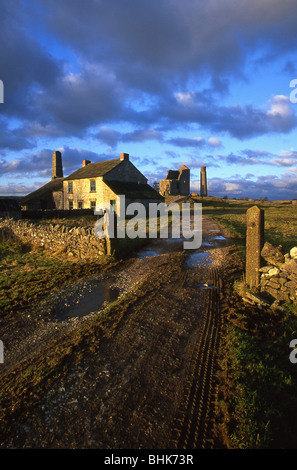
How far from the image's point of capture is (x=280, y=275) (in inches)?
247

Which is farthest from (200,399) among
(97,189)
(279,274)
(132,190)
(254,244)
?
(97,189)

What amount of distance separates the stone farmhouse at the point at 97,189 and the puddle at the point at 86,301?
71.3 ft

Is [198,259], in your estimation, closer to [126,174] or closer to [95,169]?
[126,174]

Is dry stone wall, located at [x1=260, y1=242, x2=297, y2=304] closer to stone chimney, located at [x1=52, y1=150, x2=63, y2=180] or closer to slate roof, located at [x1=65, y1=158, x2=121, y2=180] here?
slate roof, located at [x1=65, y1=158, x2=121, y2=180]

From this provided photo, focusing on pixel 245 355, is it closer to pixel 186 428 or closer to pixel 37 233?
pixel 186 428

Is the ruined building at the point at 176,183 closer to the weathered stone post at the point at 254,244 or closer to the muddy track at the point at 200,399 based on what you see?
the weathered stone post at the point at 254,244

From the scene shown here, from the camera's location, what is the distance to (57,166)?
43938mm

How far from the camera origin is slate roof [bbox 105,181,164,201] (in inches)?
1150

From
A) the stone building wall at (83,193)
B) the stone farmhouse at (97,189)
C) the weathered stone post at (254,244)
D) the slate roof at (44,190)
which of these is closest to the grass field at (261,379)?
the weathered stone post at (254,244)

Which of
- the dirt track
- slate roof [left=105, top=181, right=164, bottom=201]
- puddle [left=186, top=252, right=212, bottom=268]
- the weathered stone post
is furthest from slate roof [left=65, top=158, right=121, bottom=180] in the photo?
the dirt track

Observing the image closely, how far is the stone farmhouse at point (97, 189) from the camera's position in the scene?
1177 inches

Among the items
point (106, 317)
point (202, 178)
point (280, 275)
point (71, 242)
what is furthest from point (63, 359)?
point (202, 178)

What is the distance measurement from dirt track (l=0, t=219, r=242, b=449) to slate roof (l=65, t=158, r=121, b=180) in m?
27.0

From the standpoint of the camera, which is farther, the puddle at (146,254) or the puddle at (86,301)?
the puddle at (146,254)
